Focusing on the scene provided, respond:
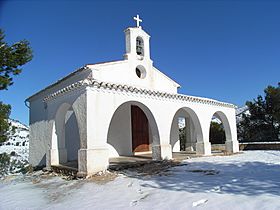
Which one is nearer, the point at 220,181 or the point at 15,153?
the point at 220,181

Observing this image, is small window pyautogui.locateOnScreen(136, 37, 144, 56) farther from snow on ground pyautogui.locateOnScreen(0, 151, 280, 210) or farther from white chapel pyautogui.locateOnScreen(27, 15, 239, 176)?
snow on ground pyautogui.locateOnScreen(0, 151, 280, 210)

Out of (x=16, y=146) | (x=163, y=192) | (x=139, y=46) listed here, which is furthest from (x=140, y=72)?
(x=16, y=146)

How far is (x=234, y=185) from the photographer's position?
6.27 m

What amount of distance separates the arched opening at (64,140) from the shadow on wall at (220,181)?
465cm

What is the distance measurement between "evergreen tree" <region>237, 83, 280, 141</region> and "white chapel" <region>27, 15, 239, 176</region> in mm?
8285

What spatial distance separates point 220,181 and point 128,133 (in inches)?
308

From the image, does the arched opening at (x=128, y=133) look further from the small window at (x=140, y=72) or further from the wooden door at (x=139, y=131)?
the small window at (x=140, y=72)

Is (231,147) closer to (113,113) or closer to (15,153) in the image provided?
(113,113)

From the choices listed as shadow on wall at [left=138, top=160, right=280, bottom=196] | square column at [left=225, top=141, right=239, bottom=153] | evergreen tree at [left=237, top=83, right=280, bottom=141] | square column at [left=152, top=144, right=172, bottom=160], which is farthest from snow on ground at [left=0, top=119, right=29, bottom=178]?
evergreen tree at [left=237, top=83, right=280, bottom=141]

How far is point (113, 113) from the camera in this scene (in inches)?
392

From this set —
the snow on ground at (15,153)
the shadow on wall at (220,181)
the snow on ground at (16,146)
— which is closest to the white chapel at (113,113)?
the snow on ground at (15,153)

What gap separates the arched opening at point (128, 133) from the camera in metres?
13.5

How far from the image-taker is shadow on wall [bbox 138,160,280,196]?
5.74m

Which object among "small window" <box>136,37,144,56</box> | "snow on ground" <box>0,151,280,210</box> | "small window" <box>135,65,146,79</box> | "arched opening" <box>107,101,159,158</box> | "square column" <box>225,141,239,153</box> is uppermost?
"small window" <box>136,37,144,56</box>
